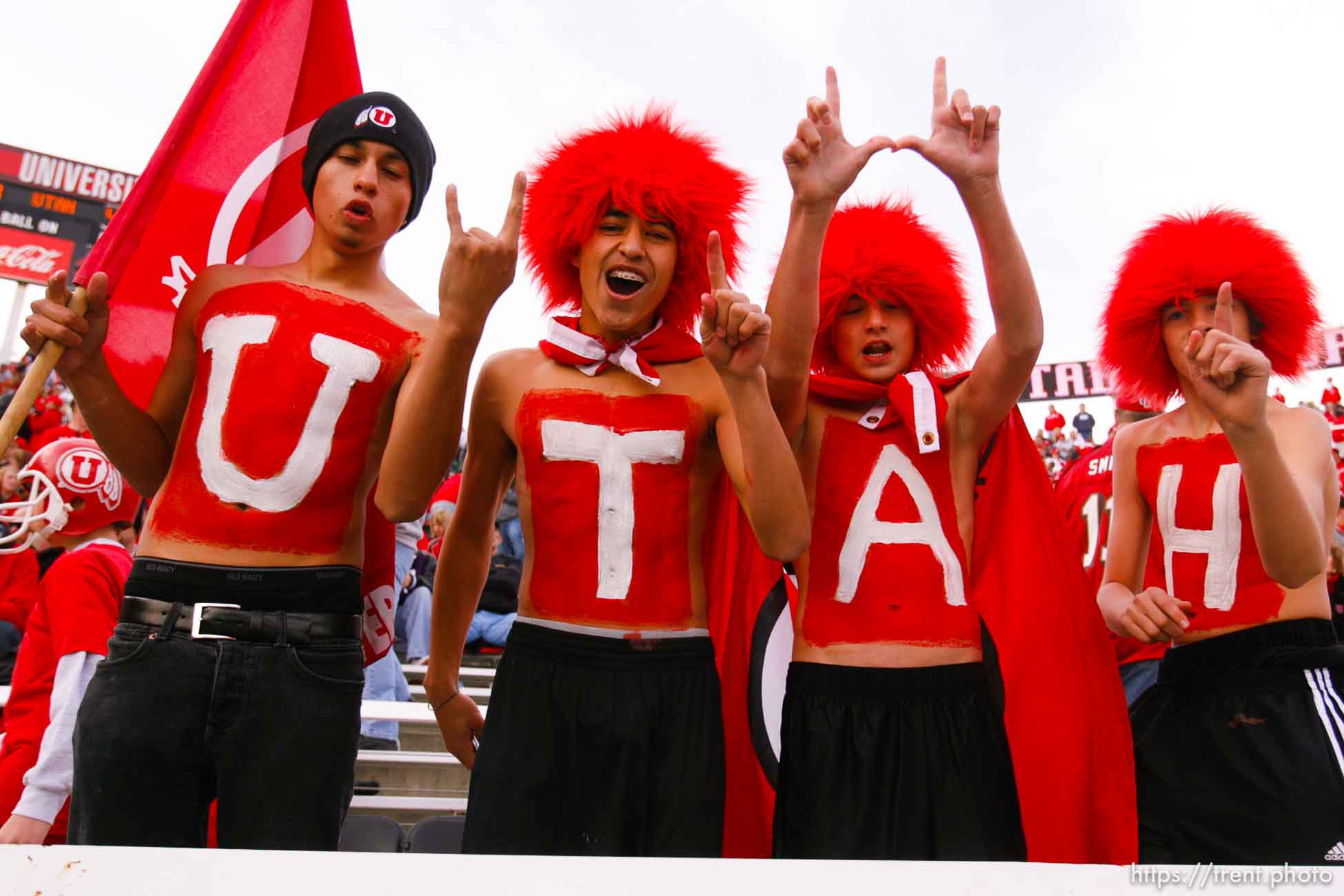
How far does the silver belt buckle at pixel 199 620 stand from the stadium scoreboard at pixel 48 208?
22610 millimetres

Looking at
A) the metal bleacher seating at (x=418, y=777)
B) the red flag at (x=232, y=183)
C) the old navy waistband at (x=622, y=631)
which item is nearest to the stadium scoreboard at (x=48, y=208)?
the metal bleacher seating at (x=418, y=777)

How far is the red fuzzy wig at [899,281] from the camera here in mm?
2566

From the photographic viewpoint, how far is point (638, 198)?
2.31m

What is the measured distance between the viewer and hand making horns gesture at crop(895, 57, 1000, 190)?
228 centimetres

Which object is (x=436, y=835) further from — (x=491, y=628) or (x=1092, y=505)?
(x=491, y=628)

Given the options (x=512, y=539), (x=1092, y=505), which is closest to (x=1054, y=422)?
(x=512, y=539)

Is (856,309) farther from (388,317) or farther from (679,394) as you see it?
(388,317)

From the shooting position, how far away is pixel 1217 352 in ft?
6.92

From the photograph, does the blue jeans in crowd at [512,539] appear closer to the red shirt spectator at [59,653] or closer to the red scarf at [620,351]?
the red shirt spectator at [59,653]

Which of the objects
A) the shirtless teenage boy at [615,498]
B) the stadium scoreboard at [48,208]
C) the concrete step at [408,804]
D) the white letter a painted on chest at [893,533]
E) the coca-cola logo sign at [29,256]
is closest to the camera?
the shirtless teenage boy at [615,498]

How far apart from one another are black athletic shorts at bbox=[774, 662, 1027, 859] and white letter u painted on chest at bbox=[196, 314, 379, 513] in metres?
1.24

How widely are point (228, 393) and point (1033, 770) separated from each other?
2110 millimetres

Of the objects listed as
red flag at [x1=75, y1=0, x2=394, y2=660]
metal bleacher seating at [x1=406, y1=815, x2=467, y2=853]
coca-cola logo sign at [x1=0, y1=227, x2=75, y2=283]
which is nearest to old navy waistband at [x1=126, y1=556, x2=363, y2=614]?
red flag at [x1=75, y1=0, x2=394, y2=660]

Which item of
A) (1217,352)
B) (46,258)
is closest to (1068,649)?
(1217,352)
